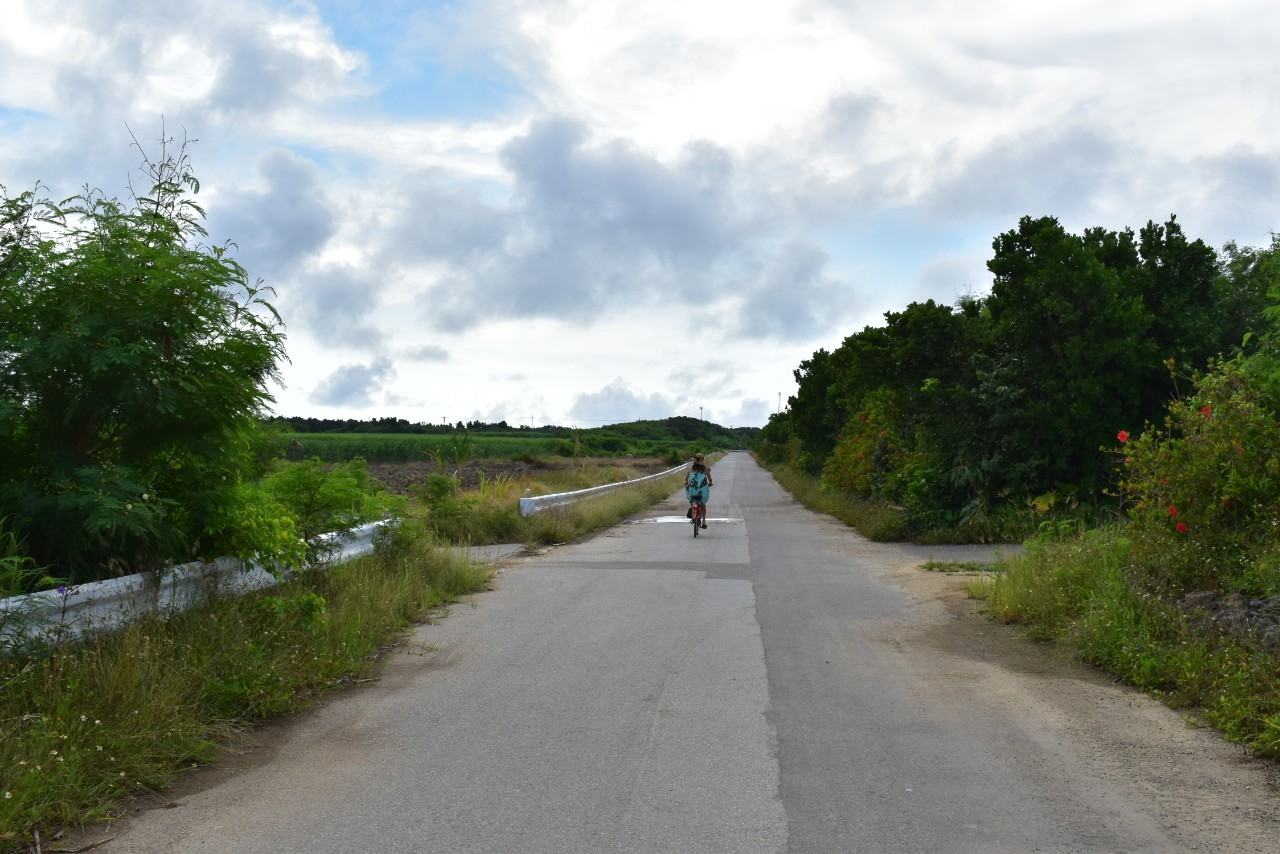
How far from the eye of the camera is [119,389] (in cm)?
661

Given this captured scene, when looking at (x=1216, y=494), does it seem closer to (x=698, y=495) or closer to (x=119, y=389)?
(x=119, y=389)

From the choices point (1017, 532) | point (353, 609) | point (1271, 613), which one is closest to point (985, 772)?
point (1271, 613)

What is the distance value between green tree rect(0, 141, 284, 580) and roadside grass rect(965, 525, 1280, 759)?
687 centimetres

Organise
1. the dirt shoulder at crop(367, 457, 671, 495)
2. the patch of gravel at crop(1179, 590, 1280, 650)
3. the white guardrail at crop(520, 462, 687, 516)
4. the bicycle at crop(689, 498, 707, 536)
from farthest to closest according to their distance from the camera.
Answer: the dirt shoulder at crop(367, 457, 671, 495), the bicycle at crop(689, 498, 707, 536), the white guardrail at crop(520, 462, 687, 516), the patch of gravel at crop(1179, 590, 1280, 650)

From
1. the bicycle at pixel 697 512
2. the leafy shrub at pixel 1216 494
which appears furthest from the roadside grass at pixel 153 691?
the bicycle at pixel 697 512

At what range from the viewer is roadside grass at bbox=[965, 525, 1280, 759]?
6.34m

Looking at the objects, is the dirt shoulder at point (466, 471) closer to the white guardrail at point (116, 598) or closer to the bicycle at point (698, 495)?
the bicycle at point (698, 495)

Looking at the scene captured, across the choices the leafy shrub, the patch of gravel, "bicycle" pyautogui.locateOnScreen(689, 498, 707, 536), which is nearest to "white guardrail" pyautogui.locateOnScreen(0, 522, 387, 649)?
the patch of gravel

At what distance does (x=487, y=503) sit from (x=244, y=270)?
1329 cm

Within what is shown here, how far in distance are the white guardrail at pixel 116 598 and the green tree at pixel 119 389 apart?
187mm

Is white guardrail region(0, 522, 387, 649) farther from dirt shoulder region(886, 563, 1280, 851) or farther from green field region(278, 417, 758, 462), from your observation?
dirt shoulder region(886, 563, 1280, 851)

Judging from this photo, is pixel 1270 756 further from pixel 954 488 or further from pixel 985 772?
pixel 954 488

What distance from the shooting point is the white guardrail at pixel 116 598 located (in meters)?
5.73

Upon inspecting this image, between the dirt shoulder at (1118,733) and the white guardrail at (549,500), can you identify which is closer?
the dirt shoulder at (1118,733)
